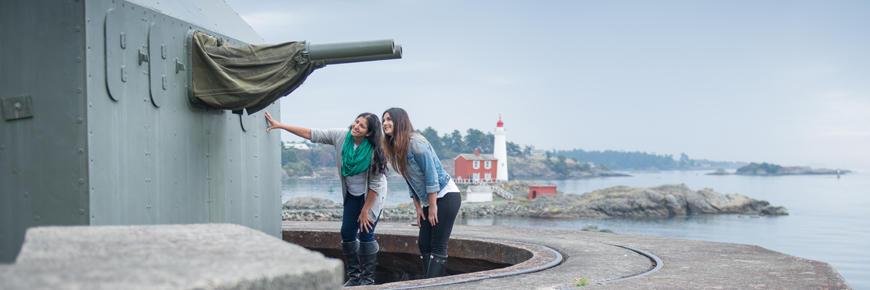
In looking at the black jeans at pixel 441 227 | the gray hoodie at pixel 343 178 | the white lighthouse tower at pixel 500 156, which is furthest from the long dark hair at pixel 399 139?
the white lighthouse tower at pixel 500 156

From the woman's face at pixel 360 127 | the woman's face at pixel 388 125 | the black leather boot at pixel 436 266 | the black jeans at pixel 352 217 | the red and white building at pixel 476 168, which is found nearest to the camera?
the woman's face at pixel 388 125

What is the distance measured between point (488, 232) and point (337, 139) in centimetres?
346

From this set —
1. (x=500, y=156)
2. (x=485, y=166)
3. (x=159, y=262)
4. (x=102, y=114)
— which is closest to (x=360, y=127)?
(x=102, y=114)

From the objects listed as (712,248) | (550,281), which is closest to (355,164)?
(550,281)

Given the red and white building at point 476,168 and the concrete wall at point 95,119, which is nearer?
the concrete wall at point 95,119

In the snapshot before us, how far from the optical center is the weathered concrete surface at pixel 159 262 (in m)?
1.22

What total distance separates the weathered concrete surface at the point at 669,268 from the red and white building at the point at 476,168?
67536 millimetres

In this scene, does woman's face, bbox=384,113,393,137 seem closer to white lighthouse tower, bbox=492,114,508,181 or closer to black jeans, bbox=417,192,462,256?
black jeans, bbox=417,192,462,256

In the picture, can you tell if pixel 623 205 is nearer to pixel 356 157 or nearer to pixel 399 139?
pixel 356 157

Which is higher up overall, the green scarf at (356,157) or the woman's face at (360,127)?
the woman's face at (360,127)

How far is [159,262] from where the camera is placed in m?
1.40

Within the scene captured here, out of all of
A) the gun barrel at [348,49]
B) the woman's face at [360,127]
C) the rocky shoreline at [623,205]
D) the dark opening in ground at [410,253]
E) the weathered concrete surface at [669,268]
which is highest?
the gun barrel at [348,49]

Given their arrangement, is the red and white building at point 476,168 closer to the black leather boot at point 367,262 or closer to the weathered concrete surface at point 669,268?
the weathered concrete surface at point 669,268

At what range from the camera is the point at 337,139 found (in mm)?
4918
